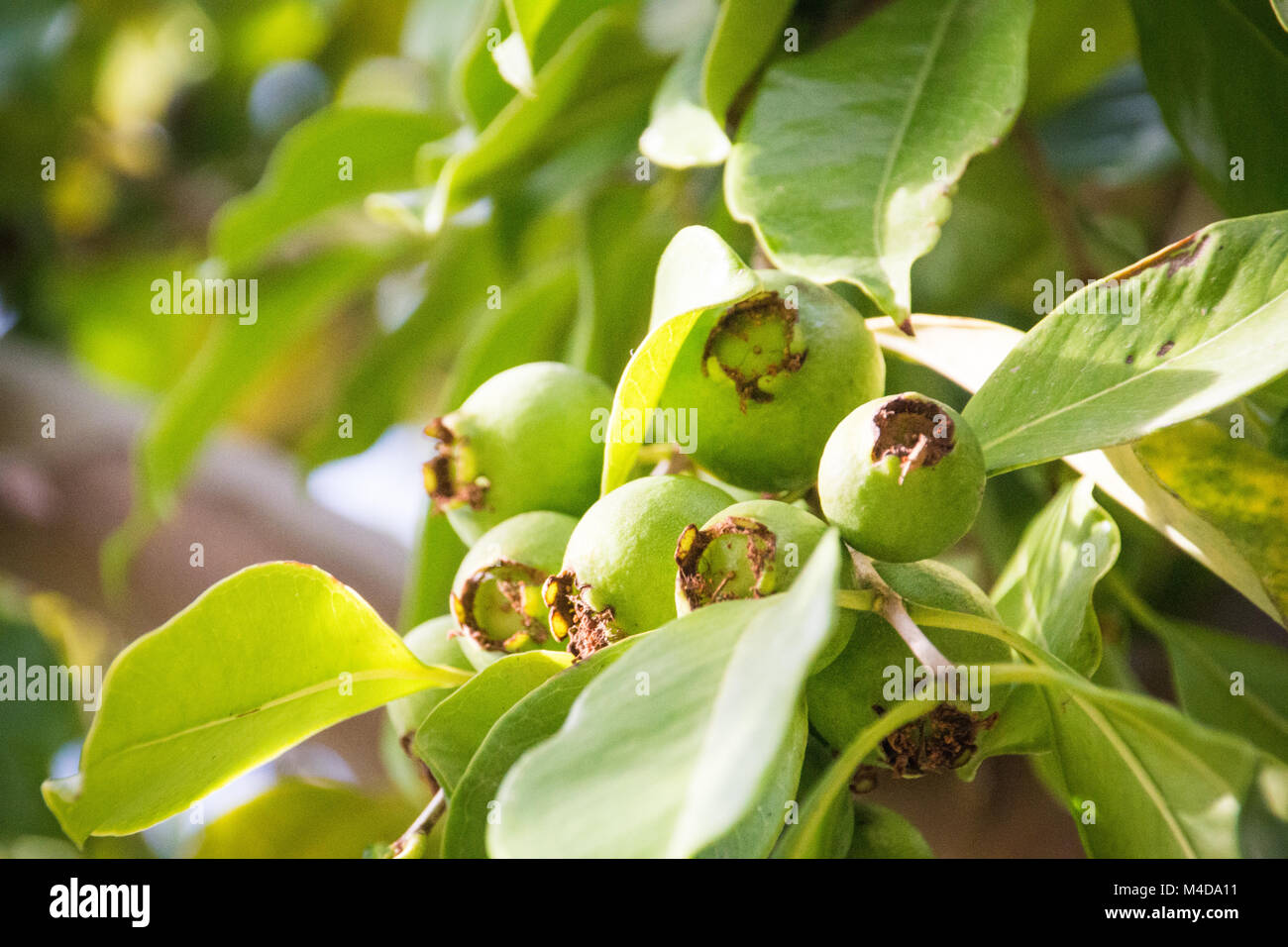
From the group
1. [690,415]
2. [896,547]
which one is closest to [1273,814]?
[896,547]

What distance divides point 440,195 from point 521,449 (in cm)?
27

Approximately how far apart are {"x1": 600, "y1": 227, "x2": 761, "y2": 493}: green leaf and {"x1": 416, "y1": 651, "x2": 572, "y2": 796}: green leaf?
89 millimetres

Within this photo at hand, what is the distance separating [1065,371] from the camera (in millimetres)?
478

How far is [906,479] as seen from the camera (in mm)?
407

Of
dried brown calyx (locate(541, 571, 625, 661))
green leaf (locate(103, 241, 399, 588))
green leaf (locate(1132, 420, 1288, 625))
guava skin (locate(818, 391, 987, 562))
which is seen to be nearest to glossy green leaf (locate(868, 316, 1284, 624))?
green leaf (locate(1132, 420, 1288, 625))

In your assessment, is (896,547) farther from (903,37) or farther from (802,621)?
(903,37)

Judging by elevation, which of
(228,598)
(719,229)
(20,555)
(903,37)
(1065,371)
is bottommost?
(20,555)

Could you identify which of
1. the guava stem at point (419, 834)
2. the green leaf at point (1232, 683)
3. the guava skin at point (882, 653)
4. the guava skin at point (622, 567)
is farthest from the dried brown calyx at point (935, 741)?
the green leaf at point (1232, 683)

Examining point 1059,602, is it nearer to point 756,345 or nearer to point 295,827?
point 756,345

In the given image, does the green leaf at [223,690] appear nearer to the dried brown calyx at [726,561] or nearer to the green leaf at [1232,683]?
the dried brown calyx at [726,561]

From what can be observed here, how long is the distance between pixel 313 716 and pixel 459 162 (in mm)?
397

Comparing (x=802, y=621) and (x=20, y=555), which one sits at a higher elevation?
(x=802, y=621)

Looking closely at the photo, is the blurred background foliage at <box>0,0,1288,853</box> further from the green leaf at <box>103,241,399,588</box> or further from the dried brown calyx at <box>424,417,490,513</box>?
the dried brown calyx at <box>424,417,490,513</box>

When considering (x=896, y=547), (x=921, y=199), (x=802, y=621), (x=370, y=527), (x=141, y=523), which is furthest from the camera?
(x=370, y=527)
